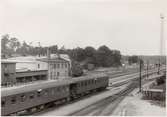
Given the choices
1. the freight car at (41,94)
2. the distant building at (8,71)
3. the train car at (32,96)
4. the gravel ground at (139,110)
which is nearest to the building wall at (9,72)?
the distant building at (8,71)

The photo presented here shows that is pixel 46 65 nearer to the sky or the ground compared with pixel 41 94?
nearer to the sky

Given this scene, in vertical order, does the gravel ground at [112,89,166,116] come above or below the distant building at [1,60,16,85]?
below

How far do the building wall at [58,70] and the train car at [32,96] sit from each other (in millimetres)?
18760

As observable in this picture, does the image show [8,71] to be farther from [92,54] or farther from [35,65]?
[92,54]

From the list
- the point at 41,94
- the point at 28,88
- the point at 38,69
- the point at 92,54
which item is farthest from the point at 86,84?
the point at 92,54

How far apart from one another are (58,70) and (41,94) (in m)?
24.8

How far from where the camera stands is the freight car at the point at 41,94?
44.7 ft

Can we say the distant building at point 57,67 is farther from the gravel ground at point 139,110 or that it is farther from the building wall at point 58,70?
the gravel ground at point 139,110

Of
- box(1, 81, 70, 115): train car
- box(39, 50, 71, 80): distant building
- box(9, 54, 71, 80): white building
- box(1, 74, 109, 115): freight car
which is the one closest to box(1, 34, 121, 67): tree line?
box(39, 50, 71, 80): distant building

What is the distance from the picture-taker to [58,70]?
4162 cm

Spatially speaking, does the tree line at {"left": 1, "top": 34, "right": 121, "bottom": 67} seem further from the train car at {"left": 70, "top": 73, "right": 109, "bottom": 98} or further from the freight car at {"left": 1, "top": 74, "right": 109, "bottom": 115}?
the freight car at {"left": 1, "top": 74, "right": 109, "bottom": 115}

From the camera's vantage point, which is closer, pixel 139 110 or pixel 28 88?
pixel 28 88

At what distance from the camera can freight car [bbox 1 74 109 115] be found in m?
13.6

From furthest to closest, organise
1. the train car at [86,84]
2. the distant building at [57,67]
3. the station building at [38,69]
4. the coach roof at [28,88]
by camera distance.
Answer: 1. the distant building at [57,67]
2. the station building at [38,69]
3. the train car at [86,84]
4. the coach roof at [28,88]
